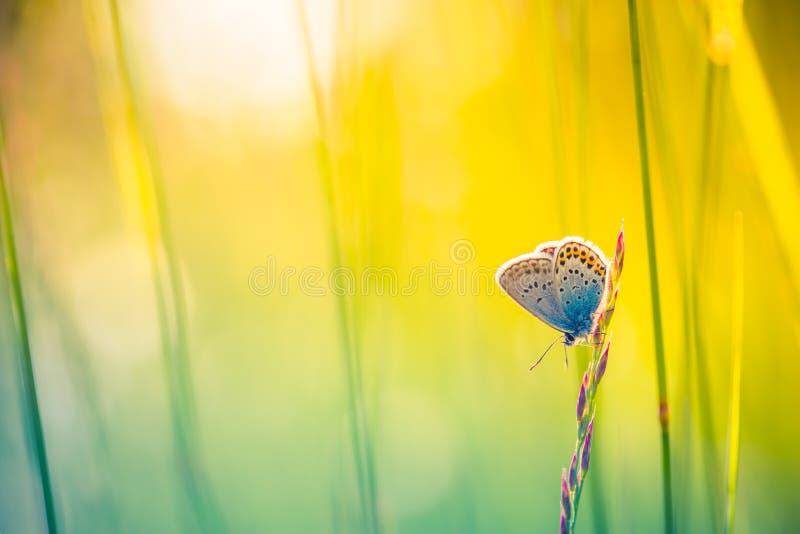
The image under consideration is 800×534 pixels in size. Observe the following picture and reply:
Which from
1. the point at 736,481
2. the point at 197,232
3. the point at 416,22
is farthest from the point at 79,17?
the point at 736,481

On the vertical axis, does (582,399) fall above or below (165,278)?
below

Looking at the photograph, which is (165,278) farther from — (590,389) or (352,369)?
(590,389)

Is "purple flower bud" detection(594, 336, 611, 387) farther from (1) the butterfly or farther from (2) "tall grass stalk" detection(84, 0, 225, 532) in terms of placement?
(2) "tall grass stalk" detection(84, 0, 225, 532)

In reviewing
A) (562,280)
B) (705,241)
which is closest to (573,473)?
(562,280)

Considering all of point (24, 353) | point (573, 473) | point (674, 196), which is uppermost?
point (674, 196)

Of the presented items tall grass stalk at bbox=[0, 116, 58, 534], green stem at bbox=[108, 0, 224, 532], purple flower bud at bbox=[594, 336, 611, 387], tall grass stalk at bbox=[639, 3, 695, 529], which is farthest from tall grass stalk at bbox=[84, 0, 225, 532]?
tall grass stalk at bbox=[639, 3, 695, 529]
